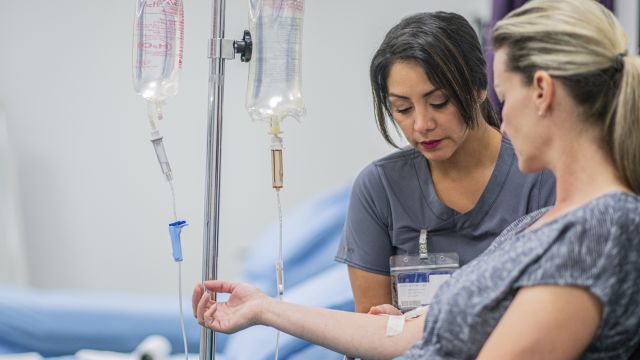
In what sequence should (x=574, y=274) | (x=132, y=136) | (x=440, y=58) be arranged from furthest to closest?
(x=132, y=136), (x=440, y=58), (x=574, y=274)

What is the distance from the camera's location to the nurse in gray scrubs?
5.28 ft

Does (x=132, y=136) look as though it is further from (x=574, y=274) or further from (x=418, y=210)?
(x=574, y=274)

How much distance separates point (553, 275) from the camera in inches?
42.3

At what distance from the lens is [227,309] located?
1489 millimetres

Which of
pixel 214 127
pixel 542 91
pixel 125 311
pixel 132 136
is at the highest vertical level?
pixel 542 91

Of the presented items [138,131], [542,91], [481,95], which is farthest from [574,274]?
[138,131]

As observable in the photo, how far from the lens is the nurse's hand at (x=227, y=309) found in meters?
1.46

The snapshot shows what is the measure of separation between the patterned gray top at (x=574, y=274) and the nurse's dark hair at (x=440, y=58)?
475 millimetres

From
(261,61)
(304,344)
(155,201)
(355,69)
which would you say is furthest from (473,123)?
(155,201)

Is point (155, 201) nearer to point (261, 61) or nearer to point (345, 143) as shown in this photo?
point (345, 143)

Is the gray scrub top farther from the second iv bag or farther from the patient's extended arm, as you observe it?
the second iv bag

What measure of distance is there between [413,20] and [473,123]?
0.24m

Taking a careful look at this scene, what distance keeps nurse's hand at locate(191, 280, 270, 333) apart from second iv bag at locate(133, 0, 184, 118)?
1.06 ft

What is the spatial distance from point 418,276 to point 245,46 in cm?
61
